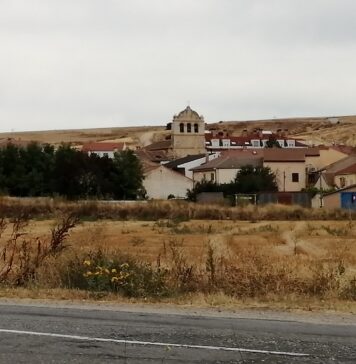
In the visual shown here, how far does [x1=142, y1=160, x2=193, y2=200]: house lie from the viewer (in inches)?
3947

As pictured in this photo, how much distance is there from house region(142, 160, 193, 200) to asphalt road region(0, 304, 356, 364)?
288 ft

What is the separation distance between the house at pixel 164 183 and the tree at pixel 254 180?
1203cm

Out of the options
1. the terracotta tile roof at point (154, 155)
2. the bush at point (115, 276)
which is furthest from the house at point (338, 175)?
the bush at point (115, 276)

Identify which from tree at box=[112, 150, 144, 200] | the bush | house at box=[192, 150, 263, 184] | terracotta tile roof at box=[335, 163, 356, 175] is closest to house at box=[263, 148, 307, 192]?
house at box=[192, 150, 263, 184]

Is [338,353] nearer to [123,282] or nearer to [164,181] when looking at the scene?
[123,282]

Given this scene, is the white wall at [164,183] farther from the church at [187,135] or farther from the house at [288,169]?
the church at [187,135]

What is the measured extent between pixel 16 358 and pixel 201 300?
19.0ft

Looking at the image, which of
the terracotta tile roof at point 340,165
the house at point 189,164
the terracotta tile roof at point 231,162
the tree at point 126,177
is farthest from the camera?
the house at point 189,164

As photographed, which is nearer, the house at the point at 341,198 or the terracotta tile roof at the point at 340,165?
the house at the point at 341,198

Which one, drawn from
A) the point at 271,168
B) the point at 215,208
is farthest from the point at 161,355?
the point at 271,168

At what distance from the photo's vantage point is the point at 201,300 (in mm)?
13125

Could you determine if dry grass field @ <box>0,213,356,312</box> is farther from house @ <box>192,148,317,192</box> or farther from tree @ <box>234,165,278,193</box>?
house @ <box>192,148,317,192</box>

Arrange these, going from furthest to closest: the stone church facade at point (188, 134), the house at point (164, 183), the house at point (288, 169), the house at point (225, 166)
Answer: the stone church facade at point (188, 134) → the house at point (288, 169) → the house at point (164, 183) → the house at point (225, 166)

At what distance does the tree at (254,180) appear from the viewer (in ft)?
284
